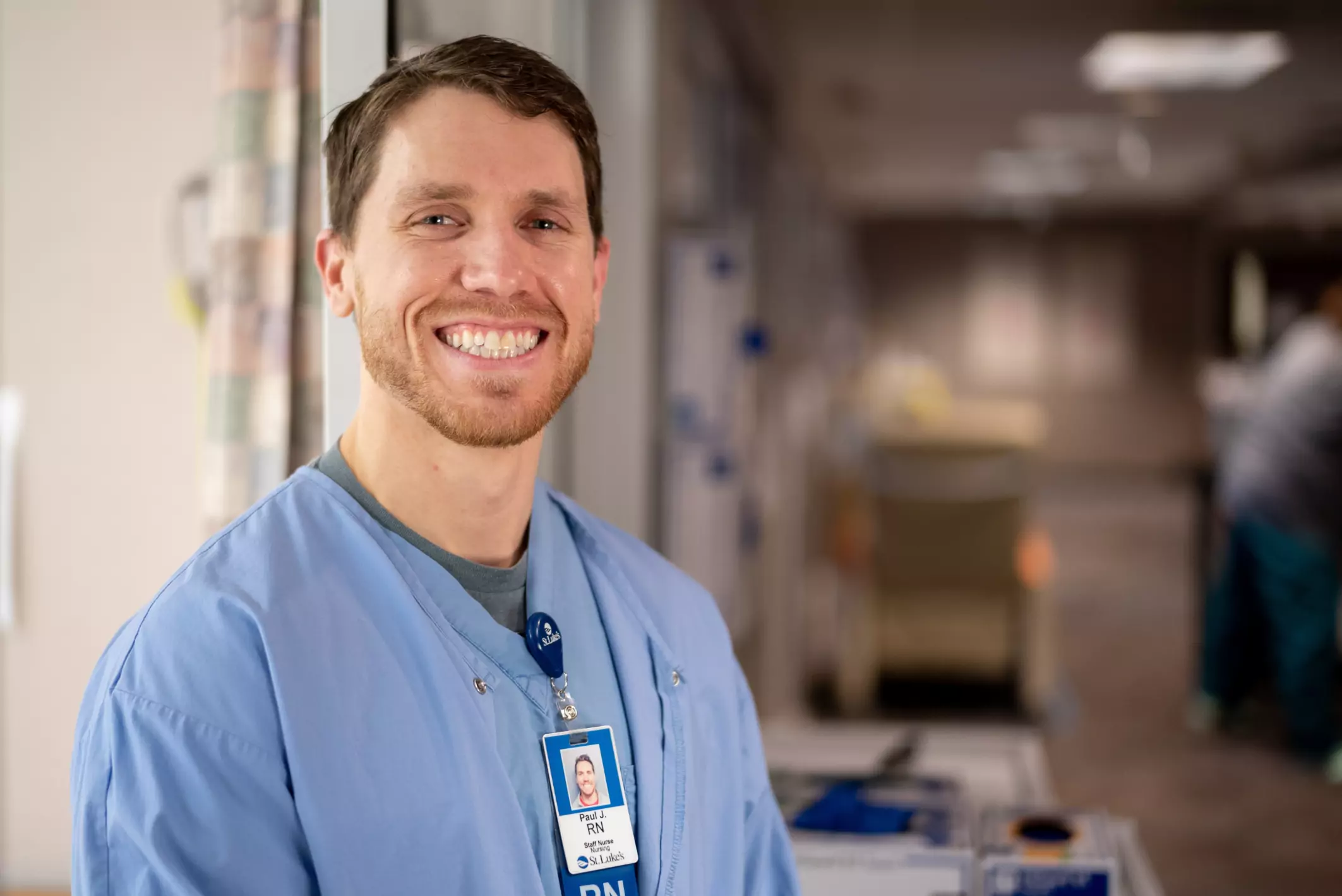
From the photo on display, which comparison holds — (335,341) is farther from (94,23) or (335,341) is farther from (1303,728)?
(1303,728)

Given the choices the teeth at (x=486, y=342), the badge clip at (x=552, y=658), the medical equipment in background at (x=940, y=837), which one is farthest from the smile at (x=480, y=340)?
the medical equipment in background at (x=940, y=837)

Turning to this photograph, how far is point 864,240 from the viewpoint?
514 inches

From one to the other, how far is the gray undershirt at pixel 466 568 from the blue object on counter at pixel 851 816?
78 centimetres

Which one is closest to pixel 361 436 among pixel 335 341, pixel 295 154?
pixel 335 341

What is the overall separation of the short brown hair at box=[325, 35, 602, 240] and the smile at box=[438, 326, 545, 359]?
0.48 ft

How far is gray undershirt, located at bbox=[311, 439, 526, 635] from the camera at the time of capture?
42.0 inches

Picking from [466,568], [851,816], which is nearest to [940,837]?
[851,816]

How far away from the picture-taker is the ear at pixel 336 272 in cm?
110

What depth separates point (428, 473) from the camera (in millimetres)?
1069

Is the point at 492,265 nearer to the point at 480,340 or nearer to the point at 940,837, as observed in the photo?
the point at 480,340

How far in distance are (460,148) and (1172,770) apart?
3824 millimetres

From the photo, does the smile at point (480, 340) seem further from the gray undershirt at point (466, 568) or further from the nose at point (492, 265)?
the gray undershirt at point (466, 568)

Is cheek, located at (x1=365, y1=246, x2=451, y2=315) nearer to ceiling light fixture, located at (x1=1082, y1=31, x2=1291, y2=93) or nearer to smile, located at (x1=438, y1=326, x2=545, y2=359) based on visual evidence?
smile, located at (x1=438, y1=326, x2=545, y2=359)

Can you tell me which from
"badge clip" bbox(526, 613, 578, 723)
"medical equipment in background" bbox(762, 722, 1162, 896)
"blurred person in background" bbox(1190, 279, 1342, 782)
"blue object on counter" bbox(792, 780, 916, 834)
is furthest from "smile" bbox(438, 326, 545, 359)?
"blurred person in background" bbox(1190, 279, 1342, 782)
